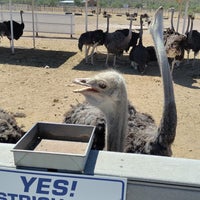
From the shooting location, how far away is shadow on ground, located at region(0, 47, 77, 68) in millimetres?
8344

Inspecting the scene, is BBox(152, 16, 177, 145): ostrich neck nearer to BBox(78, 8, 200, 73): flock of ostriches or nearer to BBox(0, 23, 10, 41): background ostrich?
BBox(78, 8, 200, 73): flock of ostriches

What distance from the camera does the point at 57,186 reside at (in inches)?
40.0

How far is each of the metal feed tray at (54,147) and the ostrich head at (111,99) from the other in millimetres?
479

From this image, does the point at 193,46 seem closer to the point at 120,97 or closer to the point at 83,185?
the point at 120,97

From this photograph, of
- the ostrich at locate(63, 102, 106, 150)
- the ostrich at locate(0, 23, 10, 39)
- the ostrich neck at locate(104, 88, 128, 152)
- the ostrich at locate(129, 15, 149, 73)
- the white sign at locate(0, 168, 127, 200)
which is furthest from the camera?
the ostrich at locate(0, 23, 10, 39)

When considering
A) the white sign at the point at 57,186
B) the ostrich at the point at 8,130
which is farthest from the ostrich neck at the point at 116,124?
the white sign at the point at 57,186

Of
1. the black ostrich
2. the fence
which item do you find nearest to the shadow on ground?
the black ostrich

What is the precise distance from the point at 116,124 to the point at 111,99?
0.56 ft

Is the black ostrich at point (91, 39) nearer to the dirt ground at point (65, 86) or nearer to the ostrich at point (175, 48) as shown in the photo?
the dirt ground at point (65, 86)

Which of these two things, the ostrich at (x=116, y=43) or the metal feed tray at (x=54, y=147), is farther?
the ostrich at (x=116, y=43)

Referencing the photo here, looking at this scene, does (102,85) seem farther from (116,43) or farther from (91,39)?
(91,39)

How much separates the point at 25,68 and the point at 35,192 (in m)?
6.97

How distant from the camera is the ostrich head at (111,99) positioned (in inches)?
75.4

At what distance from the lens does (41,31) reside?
13188 millimetres
